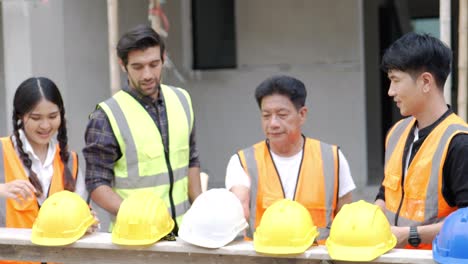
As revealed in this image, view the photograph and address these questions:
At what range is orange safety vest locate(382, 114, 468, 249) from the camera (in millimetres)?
3057

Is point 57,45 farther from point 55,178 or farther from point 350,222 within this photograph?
point 350,222

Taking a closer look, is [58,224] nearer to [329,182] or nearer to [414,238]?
[329,182]

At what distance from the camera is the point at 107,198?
12.3 feet

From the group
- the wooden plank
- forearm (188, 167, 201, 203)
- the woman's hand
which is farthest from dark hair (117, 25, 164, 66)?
the wooden plank

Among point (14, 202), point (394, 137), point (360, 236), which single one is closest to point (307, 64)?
point (394, 137)

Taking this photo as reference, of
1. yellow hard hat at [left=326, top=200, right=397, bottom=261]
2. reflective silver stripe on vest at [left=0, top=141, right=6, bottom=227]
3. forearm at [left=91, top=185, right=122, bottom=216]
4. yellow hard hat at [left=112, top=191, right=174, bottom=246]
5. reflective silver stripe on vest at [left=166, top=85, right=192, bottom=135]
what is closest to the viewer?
yellow hard hat at [left=326, top=200, right=397, bottom=261]

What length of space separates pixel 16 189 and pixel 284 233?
1113 mm

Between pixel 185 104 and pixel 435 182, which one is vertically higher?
pixel 185 104

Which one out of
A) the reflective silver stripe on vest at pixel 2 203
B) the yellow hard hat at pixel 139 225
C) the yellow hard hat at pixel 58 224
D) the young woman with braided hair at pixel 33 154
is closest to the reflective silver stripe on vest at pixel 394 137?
the yellow hard hat at pixel 139 225

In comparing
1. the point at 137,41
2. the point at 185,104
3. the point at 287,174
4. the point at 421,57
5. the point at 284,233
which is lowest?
the point at 284,233

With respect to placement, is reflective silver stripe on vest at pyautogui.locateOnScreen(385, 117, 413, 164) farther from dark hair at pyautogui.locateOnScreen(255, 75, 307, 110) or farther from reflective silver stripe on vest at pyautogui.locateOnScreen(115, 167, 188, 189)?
reflective silver stripe on vest at pyautogui.locateOnScreen(115, 167, 188, 189)

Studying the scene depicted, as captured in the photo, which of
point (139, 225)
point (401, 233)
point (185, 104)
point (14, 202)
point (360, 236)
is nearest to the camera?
point (360, 236)

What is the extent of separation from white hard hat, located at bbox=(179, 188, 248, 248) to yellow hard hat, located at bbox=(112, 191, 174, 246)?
0.36ft

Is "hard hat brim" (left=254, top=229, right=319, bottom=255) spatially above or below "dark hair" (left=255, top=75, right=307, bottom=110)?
below
